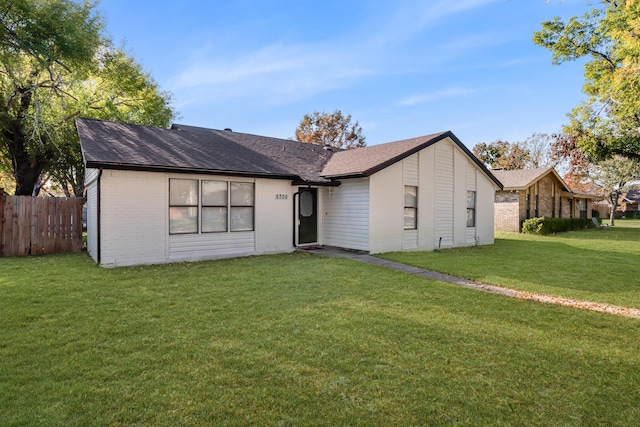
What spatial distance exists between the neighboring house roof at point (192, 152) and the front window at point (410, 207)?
3.01 metres

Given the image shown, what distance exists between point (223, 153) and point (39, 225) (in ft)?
20.6

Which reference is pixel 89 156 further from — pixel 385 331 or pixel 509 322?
pixel 509 322

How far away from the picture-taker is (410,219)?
12820 mm

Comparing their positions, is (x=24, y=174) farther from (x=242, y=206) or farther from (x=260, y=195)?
(x=260, y=195)

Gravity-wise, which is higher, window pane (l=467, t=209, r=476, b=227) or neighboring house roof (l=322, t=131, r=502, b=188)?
neighboring house roof (l=322, t=131, r=502, b=188)

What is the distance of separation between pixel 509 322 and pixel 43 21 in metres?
13.9

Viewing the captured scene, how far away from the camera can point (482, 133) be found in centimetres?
4666

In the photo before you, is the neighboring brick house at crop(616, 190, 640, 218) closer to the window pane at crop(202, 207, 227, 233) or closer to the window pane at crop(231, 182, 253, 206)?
the window pane at crop(231, 182, 253, 206)

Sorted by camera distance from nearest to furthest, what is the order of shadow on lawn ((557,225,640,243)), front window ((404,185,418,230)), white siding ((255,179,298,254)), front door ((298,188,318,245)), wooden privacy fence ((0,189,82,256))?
wooden privacy fence ((0,189,82,256)) → white siding ((255,179,298,254)) → front door ((298,188,318,245)) → front window ((404,185,418,230)) → shadow on lawn ((557,225,640,243))

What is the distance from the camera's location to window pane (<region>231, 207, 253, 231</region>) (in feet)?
35.9

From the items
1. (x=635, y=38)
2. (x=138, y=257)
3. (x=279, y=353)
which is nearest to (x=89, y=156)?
(x=138, y=257)

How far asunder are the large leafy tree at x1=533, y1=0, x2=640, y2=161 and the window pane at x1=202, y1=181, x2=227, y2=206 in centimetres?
1165

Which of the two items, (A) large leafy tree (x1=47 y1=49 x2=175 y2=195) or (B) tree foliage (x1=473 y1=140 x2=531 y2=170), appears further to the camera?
(B) tree foliage (x1=473 y1=140 x2=531 y2=170)

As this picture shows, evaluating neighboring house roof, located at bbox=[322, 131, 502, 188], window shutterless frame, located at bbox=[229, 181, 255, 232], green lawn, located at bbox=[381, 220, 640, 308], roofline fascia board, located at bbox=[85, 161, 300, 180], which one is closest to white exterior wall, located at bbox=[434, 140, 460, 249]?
neighboring house roof, located at bbox=[322, 131, 502, 188]
